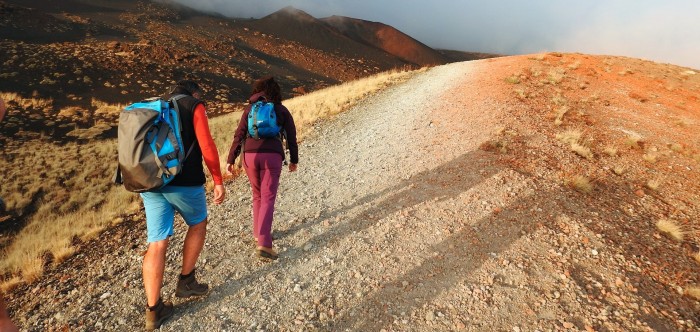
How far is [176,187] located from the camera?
3043 mm

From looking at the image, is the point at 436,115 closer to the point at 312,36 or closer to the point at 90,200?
the point at 90,200

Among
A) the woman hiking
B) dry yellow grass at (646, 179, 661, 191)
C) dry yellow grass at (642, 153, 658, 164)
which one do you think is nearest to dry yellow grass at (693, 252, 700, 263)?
dry yellow grass at (646, 179, 661, 191)

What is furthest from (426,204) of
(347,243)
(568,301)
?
(568,301)

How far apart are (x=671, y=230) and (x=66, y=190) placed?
14.9 m

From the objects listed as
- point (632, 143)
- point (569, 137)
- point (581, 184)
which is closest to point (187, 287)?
point (581, 184)

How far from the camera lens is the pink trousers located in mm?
4066

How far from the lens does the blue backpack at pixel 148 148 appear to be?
2779 mm

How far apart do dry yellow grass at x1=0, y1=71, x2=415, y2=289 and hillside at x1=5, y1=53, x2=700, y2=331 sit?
2.80 feet

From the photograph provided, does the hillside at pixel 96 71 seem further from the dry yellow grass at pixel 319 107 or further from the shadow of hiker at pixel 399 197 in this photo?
the shadow of hiker at pixel 399 197

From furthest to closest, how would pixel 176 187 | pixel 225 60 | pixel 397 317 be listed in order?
1. pixel 225 60
2. pixel 397 317
3. pixel 176 187

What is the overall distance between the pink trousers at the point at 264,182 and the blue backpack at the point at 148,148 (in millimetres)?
1191

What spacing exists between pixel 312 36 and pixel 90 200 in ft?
251

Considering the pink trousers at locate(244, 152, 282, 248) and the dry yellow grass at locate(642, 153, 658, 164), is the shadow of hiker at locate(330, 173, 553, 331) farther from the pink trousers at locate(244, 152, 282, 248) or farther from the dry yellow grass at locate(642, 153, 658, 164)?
the dry yellow grass at locate(642, 153, 658, 164)

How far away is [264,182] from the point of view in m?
4.15
